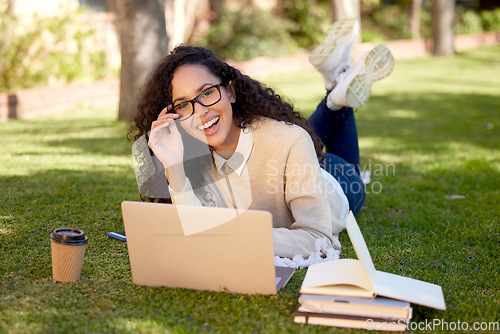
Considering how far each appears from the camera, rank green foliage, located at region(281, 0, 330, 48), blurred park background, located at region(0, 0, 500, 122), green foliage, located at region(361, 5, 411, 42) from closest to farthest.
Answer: blurred park background, located at region(0, 0, 500, 122), green foliage, located at region(281, 0, 330, 48), green foliage, located at region(361, 5, 411, 42)

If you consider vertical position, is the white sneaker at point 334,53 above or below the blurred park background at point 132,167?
above

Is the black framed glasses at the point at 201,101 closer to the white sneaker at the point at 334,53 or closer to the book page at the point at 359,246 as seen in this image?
the book page at the point at 359,246

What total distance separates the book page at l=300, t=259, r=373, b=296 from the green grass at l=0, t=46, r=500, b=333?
15 centimetres

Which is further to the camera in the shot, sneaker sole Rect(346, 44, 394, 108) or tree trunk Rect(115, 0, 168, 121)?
A: tree trunk Rect(115, 0, 168, 121)

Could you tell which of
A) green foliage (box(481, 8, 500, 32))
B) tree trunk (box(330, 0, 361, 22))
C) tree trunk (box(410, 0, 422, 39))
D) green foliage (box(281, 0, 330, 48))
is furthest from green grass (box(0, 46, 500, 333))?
green foliage (box(481, 8, 500, 32))

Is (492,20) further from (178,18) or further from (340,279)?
(340,279)

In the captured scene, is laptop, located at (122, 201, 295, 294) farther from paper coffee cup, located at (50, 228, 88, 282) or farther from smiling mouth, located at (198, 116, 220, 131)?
smiling mouth, located at (198, 116, 220, 131)

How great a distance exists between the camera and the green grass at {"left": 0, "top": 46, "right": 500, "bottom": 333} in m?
2.16

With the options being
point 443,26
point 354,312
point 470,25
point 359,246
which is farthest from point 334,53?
point 470,25

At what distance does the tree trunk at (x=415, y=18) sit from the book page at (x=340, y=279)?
59.3ft

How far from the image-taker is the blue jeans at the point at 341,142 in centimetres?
355

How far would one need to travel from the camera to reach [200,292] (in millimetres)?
2344

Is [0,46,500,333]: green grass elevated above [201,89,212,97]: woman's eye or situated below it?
below

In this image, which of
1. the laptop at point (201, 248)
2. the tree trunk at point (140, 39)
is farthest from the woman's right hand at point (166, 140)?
the tree trunk at point (140, 39)
